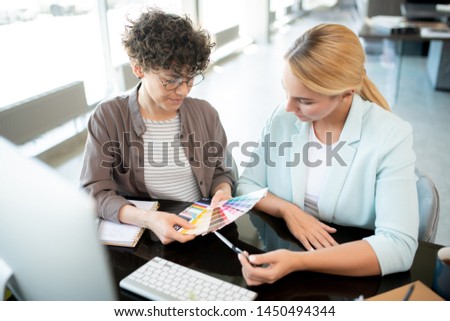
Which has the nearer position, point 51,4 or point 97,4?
point 51,4

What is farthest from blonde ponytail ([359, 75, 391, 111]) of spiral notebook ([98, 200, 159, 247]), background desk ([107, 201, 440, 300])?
spiral notebook ([98, 200, 159, 247])

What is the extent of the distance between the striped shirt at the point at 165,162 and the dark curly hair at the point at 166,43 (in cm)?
23

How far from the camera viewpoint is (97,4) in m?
3.84

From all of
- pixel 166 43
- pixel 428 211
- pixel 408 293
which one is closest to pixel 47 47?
pixel 166 43

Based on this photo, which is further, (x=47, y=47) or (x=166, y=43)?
(x=47, y=47)

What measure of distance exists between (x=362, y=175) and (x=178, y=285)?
23.6 inches

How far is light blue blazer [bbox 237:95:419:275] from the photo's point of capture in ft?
3.38

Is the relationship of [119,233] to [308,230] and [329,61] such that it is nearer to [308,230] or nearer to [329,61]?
[308,230]

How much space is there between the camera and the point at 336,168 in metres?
1.20

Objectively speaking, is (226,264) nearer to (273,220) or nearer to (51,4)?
(273,220)

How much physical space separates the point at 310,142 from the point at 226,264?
1.64 ft

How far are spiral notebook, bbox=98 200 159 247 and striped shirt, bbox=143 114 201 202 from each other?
0.28m

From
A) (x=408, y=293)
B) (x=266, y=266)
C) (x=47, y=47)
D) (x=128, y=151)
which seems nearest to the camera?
(x=408, y=293)
